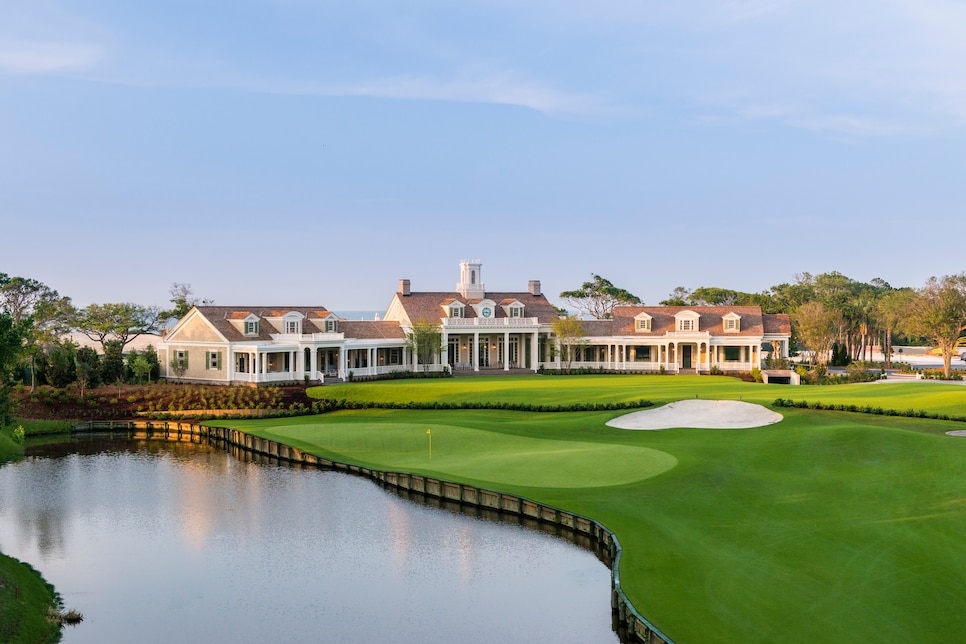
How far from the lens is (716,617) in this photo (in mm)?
17109

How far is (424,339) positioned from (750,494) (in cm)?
4185

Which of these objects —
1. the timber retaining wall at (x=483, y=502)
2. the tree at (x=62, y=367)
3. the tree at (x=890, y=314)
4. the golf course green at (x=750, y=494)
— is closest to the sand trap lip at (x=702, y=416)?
the golf course green at (x=750, y=494)

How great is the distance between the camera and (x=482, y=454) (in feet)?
117

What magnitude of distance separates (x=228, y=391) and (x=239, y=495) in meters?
23.8

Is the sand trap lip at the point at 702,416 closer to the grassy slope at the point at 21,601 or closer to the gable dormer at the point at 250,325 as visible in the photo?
the grassy slope at the point at 21,601

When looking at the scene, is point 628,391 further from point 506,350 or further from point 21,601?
point 21,601

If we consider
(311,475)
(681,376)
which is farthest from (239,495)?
(681,376)

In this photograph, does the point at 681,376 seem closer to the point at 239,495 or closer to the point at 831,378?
the point at 831,378

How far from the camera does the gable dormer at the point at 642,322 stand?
239 ft

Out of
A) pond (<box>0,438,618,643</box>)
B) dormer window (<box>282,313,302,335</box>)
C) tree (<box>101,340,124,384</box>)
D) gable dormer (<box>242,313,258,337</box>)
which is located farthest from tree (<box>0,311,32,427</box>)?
dormer window (<box>282,313,302,335</box>)

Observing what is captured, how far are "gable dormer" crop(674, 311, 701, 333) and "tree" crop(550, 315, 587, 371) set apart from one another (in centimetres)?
819

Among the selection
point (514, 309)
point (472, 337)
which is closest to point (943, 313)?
point (514, 309)

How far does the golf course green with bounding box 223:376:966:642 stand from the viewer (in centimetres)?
1748

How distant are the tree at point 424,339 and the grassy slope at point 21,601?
1730 inches
